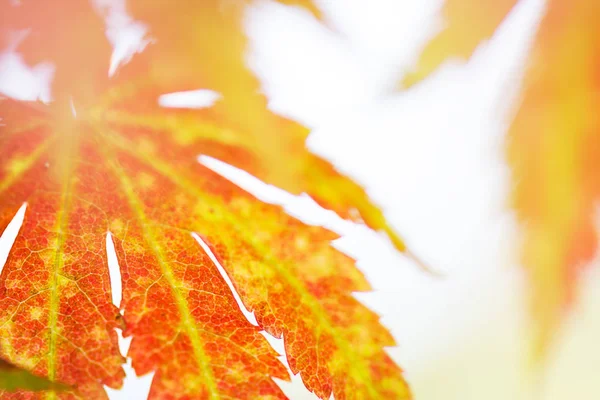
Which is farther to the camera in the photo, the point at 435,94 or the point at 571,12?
the point at 435,94

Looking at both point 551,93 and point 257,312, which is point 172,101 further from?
point 551,93

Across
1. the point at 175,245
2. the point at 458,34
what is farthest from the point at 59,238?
the point at 458,34

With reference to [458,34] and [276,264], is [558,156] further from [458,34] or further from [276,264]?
[276,264]

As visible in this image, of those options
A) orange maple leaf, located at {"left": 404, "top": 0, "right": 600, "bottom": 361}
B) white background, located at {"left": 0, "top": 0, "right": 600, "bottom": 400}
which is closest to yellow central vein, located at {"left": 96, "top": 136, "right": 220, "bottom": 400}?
white background, located at {"left": 0, "top": 0, "right": 600, "bottom": 400}

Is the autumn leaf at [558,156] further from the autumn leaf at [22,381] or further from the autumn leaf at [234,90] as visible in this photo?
the autumn leaf at [22,381]

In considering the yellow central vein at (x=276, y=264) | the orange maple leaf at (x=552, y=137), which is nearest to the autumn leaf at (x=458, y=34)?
the orange maple leaf at (x=552, y=137)

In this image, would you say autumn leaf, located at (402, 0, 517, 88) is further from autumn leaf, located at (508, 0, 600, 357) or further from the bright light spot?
the bright light spot

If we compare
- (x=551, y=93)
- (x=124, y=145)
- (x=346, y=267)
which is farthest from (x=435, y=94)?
(x=124, y=145)
